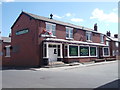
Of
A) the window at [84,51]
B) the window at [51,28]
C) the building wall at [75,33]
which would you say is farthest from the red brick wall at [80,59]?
the window at [51,28]

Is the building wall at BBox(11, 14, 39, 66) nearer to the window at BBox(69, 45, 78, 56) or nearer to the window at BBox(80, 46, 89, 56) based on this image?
the window at BBox(69, 45, 78, 56)

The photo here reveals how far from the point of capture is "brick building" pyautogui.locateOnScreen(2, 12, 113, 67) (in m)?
21.8

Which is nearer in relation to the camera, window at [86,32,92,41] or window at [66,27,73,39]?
window at [66,27,73,39]

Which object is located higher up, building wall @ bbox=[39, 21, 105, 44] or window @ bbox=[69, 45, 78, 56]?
building wall @ bbox=[39, 21, 105, 44]

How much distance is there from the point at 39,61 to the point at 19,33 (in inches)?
267

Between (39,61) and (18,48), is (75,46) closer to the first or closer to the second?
(39,61)

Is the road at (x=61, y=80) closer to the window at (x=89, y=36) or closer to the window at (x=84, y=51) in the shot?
the window at (x=84, y=51)

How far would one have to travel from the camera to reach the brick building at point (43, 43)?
71.6 ft

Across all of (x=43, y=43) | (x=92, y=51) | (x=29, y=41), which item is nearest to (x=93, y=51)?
(x=92, y=51)

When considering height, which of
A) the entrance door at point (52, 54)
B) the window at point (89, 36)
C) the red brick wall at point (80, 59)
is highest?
the window at point (89, 36)

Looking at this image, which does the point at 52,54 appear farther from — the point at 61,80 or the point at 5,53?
the point at 61,80

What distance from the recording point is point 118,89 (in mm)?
8156

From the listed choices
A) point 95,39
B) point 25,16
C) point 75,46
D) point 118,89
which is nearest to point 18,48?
point 25,16

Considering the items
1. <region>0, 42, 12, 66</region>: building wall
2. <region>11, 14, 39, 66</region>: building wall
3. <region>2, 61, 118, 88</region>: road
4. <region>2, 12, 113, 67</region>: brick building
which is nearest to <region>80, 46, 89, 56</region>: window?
<region>2, 12, 113, 67</region>: brick building
